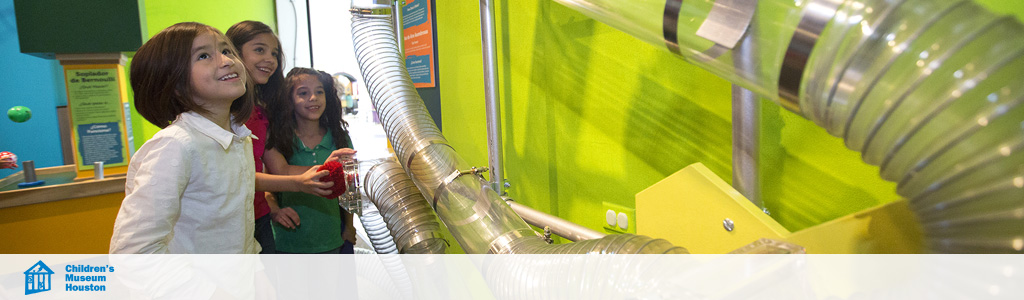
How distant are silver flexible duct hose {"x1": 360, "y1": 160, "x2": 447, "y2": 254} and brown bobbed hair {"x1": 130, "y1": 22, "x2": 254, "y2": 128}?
0.55 metres

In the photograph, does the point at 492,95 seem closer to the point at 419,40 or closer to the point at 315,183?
the point at 315,183

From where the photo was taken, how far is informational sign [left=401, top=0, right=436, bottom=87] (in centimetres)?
224

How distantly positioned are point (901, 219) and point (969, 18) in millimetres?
270

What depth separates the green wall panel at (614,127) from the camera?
819 millimetres

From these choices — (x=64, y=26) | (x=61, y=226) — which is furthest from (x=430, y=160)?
(x=64, y=26)

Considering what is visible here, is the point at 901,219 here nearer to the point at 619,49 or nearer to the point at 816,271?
the point at 816,271

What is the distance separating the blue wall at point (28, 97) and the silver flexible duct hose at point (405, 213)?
346 cm

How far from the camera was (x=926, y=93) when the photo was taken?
37cm

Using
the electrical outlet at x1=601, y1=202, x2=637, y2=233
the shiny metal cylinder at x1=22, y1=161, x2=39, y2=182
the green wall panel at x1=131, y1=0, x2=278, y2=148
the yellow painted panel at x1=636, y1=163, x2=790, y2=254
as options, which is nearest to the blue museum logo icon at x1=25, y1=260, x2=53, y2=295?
the shiny metal cylinder at x1=22, y1=161, x2=39, y2=182

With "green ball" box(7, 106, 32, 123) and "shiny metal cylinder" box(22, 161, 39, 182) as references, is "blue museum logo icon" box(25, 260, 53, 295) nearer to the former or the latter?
"shiny metal cylinder" box(22, 161, 39, 182)

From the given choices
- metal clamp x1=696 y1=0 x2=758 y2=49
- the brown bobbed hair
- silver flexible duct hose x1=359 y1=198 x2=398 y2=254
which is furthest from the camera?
silver flexible duct hose x1=359 y1=198 x2=398 y2=254

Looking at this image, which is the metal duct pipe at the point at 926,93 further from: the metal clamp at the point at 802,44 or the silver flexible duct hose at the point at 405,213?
the silver flexible duct hose at the point at 405,213

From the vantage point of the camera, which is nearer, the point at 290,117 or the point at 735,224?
the point at 735,224

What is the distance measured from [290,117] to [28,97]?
10.4 ft
